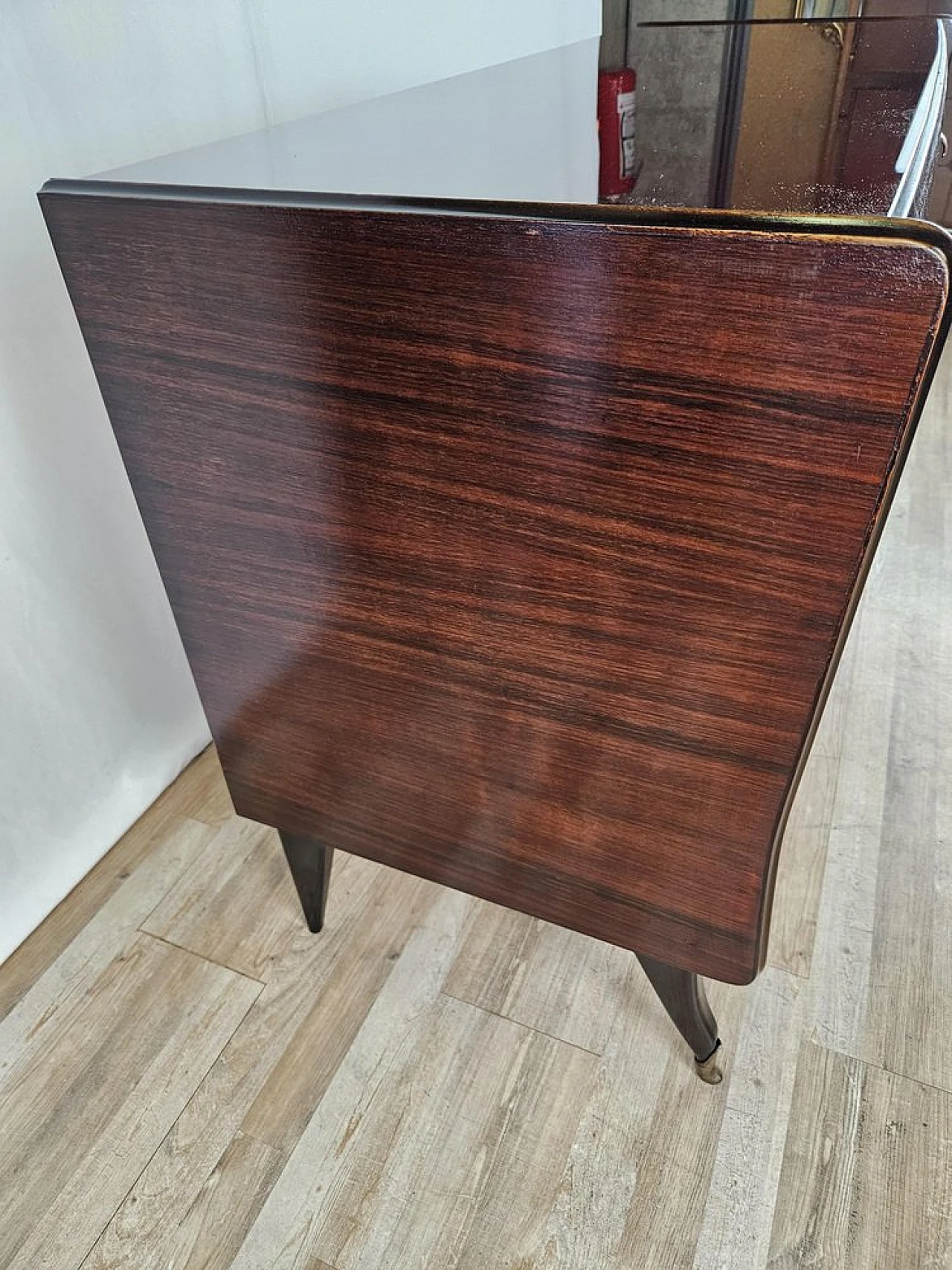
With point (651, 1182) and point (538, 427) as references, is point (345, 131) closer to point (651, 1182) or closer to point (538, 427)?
point (538, 427)

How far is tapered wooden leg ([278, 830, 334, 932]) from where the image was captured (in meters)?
0.93

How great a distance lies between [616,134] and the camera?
2.18 feet

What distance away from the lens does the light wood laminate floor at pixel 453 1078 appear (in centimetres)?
78

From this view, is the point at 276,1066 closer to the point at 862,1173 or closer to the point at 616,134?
the point at 862,1173

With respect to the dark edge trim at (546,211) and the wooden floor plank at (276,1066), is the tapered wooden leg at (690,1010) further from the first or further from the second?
the dark edge trim at (546,211)

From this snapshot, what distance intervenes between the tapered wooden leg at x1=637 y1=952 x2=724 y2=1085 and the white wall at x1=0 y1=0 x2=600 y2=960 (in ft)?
2.29

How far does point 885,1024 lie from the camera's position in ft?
3.00

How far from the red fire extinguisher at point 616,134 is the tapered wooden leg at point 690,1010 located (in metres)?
0.60

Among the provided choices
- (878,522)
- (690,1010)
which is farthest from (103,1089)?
(878,522)

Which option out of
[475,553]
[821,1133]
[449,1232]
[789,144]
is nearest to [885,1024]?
[821,1133]

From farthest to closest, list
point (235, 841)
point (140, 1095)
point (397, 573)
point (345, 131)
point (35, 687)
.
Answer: point (235, 841) → point (35, 687) → point (140, 1095) → point (345, 131) → point (397, 573)

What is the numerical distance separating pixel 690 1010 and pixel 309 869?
1.34 feet

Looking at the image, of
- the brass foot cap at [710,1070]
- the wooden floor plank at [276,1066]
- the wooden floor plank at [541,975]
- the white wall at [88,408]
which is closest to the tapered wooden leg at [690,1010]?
the brass foot cap at [710,1070]

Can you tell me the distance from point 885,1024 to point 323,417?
826mm
